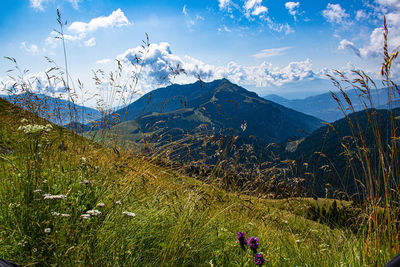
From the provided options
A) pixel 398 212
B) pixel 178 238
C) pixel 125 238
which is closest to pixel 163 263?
pixel 178 238

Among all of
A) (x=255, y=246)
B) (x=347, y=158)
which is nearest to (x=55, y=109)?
(x=255, y=246)

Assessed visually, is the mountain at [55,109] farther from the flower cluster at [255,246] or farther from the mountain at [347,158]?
the mountain at [347,158]

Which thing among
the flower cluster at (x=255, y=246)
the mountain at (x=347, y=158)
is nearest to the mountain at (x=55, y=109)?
the flower cluster at (x=255, y=246)

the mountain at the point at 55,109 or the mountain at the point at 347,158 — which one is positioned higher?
the mountain at the point at 55,109

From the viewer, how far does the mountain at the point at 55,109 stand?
5.49m

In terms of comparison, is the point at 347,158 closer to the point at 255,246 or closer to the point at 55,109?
the point at 255,246

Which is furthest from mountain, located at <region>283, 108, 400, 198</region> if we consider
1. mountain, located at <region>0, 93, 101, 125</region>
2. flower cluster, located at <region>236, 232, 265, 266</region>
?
mountain, located at <region>0, 93, 101, 125</region>

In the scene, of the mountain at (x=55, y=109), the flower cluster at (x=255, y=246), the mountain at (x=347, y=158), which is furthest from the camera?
the mountain at (x=55, y=109)

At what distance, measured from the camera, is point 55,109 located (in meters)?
5.91

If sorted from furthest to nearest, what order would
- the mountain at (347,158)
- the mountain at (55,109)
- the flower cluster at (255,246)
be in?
the mountain at (55,109) < the mountain at (347,158) < the flower cluster at (255,246)

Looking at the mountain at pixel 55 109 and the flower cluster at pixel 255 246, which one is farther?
the mountain at pixel 55 109

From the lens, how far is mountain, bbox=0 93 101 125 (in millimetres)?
5492

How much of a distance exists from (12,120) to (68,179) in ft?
20.7

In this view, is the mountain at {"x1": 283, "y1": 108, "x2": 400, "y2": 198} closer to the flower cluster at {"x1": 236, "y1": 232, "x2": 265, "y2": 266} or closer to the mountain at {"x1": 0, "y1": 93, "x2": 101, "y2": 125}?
the flower cluster at {"x1": 236, "y1": 232, "x2": 265, "y2": 266}
